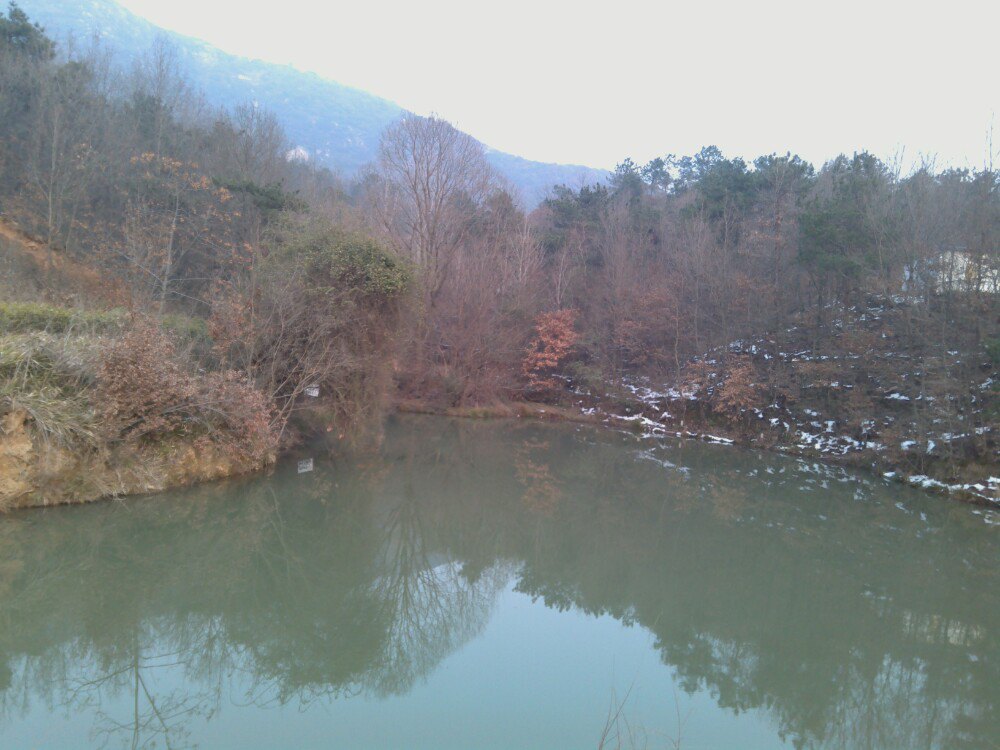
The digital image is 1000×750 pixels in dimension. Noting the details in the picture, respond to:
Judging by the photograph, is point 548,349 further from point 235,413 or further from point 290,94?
point 290,94

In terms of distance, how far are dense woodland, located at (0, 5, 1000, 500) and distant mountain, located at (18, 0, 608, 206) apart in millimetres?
47589

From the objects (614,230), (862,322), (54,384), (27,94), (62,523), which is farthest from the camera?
(614,230)

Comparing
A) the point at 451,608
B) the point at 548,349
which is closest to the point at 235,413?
the point at 451,608

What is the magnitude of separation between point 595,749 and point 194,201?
19.1 m

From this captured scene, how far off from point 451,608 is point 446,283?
22.0 metres

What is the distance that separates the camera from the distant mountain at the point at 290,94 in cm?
8556

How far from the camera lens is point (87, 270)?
19.5 meters

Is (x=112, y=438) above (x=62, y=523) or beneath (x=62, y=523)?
above

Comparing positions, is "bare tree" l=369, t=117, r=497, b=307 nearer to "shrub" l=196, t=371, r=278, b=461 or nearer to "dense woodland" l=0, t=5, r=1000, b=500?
"dense woodland" l=0, t=5, r=1000, b=500

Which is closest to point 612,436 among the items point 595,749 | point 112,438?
point 112,438

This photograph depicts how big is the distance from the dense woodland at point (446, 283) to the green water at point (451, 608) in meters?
2.65

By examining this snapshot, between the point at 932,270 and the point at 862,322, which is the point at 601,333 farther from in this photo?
the point at 932,270

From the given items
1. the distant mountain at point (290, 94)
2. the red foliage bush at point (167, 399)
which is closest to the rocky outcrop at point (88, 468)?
the red foliage bush at point (167, 399)

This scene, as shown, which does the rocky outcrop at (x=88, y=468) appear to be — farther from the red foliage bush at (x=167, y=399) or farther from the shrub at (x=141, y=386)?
the shrub at (x=141, y=386)
